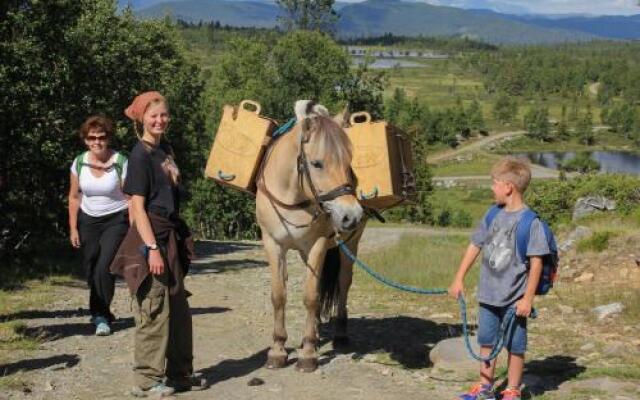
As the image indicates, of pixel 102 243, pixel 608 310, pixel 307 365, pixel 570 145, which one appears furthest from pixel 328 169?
pixel 570 145

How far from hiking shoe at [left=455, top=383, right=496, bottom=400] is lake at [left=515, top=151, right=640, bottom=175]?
121148mm

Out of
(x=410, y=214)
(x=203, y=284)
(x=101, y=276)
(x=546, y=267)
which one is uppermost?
(x=546, y=267)

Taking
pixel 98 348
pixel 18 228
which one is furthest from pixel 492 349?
pixel 18 228

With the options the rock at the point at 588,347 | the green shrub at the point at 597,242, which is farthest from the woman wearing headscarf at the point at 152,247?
the green shrub at the point at 597,242

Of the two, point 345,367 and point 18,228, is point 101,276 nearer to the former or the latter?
point 345,367

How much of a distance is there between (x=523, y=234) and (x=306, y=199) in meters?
2.09

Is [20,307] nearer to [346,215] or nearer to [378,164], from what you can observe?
[378,164]

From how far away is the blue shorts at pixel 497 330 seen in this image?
206 inches

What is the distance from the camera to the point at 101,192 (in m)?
7.49

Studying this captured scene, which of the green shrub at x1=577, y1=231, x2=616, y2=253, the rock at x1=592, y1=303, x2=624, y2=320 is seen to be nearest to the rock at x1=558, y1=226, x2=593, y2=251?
the green shrub at x1=577, y1=231, x2=616, y2=253

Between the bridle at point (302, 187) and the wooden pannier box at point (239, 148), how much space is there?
0.36 ft

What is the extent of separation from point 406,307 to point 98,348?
4359 millimetres

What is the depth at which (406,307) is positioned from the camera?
985cm

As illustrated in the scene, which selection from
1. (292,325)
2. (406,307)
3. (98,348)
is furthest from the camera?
(406,307)
